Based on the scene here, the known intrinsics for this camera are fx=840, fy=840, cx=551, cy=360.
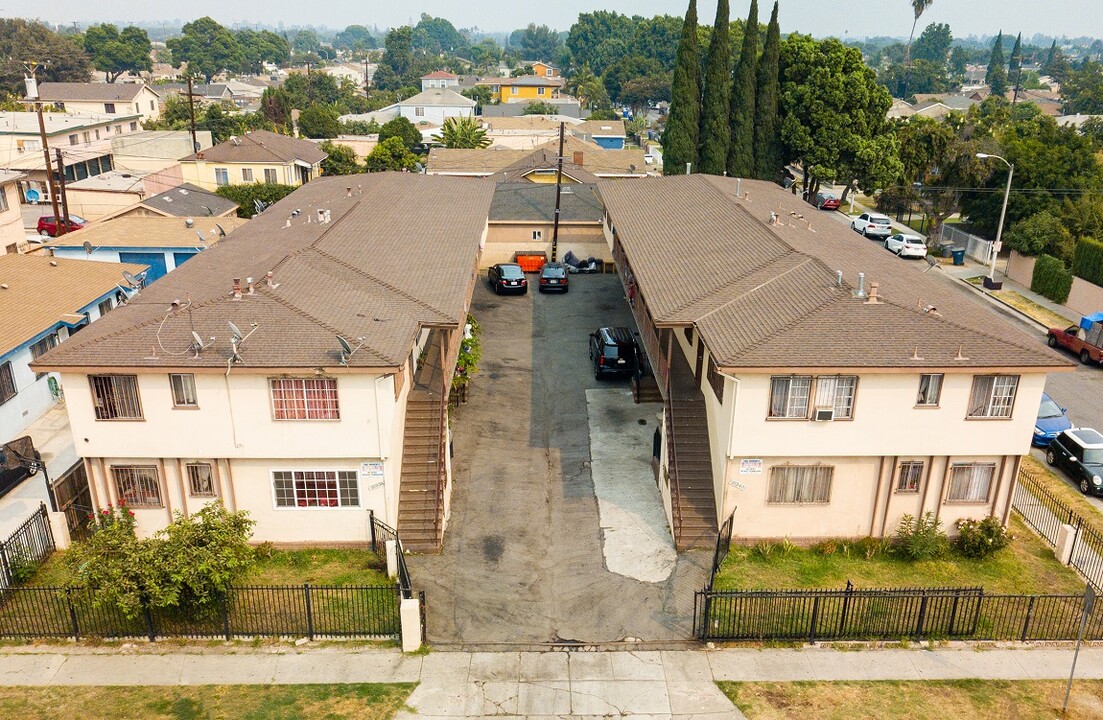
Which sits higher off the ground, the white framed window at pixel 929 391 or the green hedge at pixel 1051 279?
the white framed window at pixel 929 391

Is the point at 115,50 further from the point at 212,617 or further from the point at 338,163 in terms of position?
the point at 212,617

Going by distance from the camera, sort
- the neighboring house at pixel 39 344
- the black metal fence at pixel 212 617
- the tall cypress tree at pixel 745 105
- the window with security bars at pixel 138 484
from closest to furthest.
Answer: the black metal fence at pixel 212 617, the window with security bars at pixel 138 484, the neighboring house at pixel 39 344, the tall cypress tree at pixel 745 105

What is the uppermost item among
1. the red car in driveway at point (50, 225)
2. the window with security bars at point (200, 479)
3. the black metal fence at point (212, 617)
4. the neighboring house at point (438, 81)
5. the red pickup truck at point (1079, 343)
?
the neighboring house at point (438, 81)

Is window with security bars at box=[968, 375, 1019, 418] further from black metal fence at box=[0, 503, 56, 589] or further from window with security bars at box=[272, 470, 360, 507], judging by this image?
black metal fence at box=[0, 503, 56, 589]

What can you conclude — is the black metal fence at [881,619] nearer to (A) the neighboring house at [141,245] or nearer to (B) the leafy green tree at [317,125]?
(A) the neighboring house at [141,245]

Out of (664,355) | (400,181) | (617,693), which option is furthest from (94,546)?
(400,181)

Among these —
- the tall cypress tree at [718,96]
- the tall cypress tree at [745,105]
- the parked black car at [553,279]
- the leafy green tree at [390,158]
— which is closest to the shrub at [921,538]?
the parked black car at [553,279]

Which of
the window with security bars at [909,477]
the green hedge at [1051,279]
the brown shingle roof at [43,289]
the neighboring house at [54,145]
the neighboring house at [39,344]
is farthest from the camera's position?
the neighboring house at [54,145]
